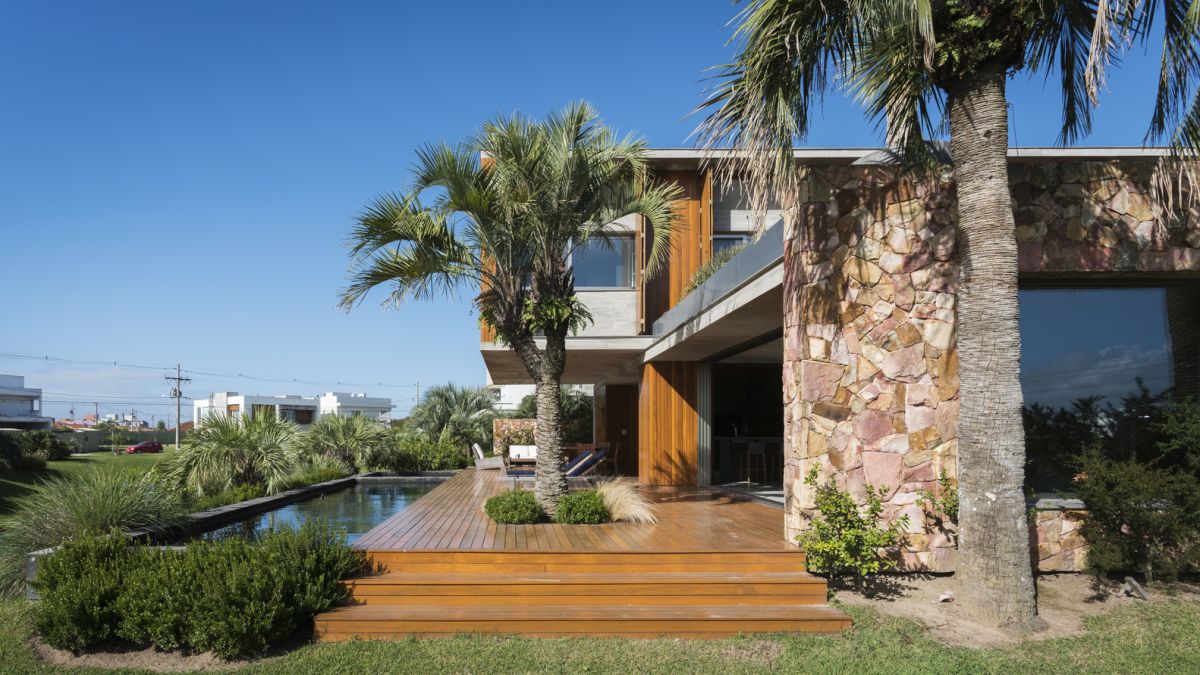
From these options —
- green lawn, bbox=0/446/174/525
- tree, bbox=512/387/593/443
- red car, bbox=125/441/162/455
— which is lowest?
red car, bbox=125/441/162/455

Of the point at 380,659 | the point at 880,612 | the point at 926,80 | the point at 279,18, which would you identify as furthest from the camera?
the point at 279,18

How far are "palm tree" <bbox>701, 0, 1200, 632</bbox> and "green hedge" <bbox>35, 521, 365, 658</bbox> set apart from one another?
5.02 metres

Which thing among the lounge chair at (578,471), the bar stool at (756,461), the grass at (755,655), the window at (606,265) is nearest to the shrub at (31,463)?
the lounge chair at (578,471)

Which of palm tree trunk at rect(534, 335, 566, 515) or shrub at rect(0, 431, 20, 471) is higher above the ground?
palm tree trunk at rect(534, 335, 566, 515)

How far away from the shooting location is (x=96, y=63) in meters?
13.4

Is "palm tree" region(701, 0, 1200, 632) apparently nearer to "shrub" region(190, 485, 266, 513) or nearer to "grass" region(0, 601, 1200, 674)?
"grass" region(0, 601, 1200, 674)

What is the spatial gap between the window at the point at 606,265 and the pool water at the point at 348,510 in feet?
17.6

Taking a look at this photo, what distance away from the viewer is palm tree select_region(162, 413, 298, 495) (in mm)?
12977

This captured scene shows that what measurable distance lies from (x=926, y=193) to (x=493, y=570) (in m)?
5.53

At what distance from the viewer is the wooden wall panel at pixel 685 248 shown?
14.6 m

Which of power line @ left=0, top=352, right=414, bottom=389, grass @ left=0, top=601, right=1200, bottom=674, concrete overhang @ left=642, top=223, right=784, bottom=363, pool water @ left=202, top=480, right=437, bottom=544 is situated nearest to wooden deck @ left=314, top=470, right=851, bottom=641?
grass @ left=0, top=601, right=1200, bottom=674

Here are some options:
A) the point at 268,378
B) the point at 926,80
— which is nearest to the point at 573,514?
the point at 926,80

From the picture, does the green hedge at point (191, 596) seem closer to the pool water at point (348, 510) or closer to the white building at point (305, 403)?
the pool water at point (348, 510)

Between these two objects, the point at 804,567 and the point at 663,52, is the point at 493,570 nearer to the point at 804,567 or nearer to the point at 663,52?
the point at 804,567
